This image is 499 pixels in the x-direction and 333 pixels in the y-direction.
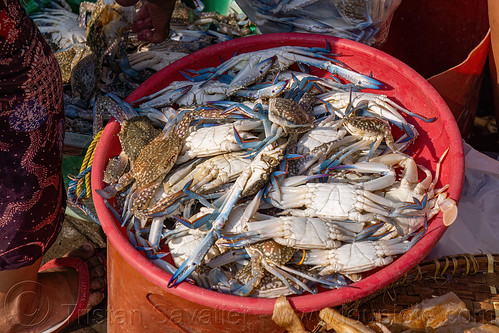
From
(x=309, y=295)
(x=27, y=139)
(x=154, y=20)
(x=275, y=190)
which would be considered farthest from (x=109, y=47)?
(x=309, y=295)

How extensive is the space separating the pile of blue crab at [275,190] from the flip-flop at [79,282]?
0.98 m

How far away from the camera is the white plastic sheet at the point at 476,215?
8.09 ft

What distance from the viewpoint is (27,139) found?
2.18 m

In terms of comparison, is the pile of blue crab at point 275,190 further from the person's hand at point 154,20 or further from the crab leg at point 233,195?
the person's hand at point 154,20

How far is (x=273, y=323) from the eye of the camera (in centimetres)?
192

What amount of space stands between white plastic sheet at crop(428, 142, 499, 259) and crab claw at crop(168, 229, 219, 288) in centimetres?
119

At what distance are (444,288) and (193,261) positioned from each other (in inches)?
41.6

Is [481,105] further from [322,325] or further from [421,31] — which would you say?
[322,325]

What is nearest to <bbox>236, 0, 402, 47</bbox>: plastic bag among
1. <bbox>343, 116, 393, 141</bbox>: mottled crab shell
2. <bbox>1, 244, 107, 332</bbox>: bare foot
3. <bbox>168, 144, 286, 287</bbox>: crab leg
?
<bbox>343, 116, 393, 141</bbox>: mottled crab shell

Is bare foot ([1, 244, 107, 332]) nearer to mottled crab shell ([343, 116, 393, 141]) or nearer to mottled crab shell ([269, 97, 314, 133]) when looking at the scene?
mottled crab shell ([269, 97, 314, 133])

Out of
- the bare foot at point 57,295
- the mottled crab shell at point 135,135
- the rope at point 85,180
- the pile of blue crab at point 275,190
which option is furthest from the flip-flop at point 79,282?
the mottled crab shell at point 135,135

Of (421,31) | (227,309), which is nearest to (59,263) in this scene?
(227,309)

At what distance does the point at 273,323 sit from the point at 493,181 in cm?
154

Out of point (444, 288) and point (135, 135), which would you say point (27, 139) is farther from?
point (444, 288)
